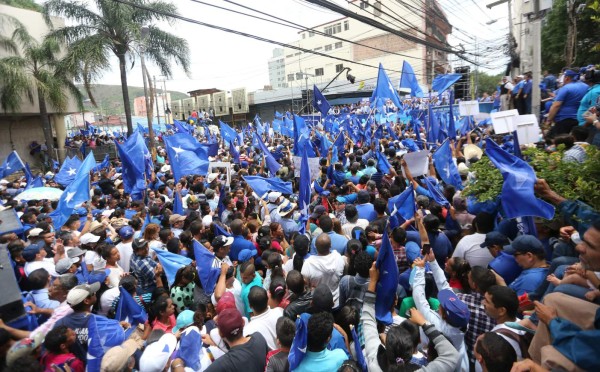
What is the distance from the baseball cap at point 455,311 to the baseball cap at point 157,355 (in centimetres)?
202

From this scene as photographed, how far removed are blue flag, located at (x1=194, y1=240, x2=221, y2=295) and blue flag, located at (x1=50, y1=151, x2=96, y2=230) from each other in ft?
11.5

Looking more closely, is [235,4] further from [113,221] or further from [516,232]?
[516,232]

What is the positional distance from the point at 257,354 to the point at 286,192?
15.3 ft

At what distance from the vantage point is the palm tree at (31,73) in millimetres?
18562

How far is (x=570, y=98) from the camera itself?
20.9 feet

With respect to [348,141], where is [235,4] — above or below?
above

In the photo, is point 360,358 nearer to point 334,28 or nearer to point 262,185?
point 262,185

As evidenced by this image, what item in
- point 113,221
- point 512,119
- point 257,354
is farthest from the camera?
point 113,221

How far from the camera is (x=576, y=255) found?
2969 millimetres

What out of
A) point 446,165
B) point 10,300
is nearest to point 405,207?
point 446,165

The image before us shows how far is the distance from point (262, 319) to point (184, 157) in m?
5.90

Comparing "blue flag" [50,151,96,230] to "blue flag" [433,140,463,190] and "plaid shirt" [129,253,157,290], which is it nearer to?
"plaid shirt" [129,253,157,290]

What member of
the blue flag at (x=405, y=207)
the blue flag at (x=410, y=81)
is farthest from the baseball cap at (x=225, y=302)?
the blue flag at (x=410, y=81)

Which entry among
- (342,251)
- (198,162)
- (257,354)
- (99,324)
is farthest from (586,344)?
(198,162)
